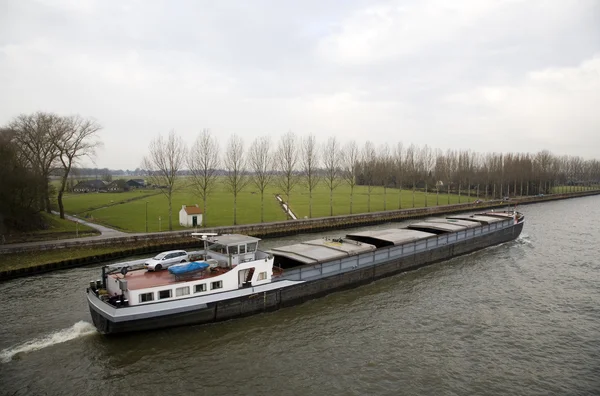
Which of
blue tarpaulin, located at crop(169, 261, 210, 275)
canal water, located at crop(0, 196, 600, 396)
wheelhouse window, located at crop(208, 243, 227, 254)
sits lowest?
canal water, located at crop(0, 196, 600, 396)

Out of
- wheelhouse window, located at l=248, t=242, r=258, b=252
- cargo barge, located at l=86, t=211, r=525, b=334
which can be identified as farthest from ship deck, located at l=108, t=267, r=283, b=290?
wheelhouse window, located at l=248, t=242, r=258, b=252

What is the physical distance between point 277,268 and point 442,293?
14211mm

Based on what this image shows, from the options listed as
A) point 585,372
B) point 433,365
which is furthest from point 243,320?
point 585,372

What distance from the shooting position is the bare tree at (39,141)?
2276 inches

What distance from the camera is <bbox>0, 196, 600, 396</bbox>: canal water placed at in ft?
59.8

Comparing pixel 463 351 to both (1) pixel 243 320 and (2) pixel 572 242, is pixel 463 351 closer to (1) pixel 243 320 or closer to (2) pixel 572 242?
(1) pixel 243 320

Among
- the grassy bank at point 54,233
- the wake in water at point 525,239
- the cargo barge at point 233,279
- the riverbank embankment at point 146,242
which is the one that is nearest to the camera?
the cargo barge at point 233,279

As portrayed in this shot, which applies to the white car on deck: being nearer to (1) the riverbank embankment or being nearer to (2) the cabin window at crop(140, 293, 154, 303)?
(2) the cabin window at crop(140, 293, 154, 303)

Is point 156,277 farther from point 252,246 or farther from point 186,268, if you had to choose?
point 252,246

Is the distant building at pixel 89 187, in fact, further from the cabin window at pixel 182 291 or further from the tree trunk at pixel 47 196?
the cabin window at pixel 182 291

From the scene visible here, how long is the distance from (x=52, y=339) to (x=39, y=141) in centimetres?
4981

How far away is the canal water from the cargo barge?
103 cm

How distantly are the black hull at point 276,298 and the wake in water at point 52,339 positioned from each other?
3.60ft

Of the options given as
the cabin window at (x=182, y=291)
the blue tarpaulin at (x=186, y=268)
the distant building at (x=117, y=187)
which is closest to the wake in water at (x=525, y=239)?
the blue tarpaulin at (x=186, y=268)
